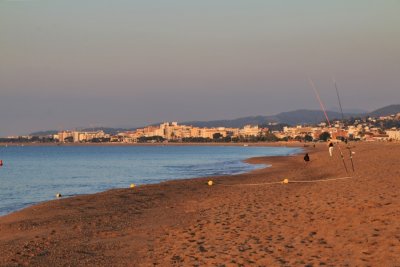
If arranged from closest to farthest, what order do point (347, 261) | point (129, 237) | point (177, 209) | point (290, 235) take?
point (347, 261) < point (290, 235) < point (129, 237) < point (177, 209)

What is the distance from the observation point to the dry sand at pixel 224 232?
8375 mm

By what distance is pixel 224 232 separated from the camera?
10742 millimetres

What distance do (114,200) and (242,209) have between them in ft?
23.6

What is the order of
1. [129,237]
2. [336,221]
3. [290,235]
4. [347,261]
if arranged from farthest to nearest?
1. [129,237]
2. [336,221]
3. [290,235]
4. [347,261]

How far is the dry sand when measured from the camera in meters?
8.38

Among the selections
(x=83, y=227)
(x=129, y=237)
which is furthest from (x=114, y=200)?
(x=129, y=237)

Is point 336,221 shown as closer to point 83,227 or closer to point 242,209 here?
point 242,209

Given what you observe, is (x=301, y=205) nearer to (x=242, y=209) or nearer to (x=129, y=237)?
(x=242, y=209)

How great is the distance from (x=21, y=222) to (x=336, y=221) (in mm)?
9473

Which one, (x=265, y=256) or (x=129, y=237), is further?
(x=129, y=237)

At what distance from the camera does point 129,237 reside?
37.1ft

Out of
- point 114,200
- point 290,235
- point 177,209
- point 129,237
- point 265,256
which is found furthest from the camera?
point 114,200

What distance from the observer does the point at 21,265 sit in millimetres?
8938

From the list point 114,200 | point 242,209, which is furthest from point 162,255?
point 114,200
